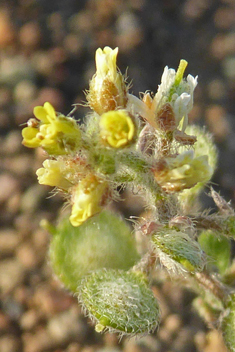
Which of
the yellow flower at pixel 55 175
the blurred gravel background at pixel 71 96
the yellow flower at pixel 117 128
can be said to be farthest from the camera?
the blurred gravel background at pixel 71 96

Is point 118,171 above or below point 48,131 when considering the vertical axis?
below

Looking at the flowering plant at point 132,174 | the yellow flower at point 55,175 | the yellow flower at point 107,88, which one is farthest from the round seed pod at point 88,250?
the yellow flower at point 107,88

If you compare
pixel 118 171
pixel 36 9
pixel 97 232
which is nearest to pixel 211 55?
pixel 36 9

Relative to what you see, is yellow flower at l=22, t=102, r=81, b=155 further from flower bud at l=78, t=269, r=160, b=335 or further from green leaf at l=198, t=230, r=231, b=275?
green leaf at l=198, t=230, r=231, b=275

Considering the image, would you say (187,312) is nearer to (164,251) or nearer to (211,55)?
(164,251)

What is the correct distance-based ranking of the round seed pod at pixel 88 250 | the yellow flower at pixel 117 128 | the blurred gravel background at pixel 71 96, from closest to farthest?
the yellow flower at pixel 117 128
the round seed pod at pixel 88 250
the blurred gravel background at pixel 71 96

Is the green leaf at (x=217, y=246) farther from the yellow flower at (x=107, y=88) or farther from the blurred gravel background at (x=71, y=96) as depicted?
the yellow flower at (x=107, y=88)

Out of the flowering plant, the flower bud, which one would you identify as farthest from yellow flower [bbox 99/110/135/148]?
the flower bud
